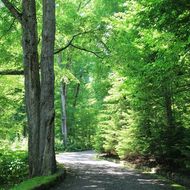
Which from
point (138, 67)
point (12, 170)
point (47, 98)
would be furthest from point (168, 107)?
point (12, 170)

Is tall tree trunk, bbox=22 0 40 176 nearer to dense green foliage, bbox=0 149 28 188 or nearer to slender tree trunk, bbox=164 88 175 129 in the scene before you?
dense green foliage, bbox=0 149 28 188

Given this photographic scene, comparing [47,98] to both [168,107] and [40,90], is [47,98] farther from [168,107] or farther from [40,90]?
[168,107]

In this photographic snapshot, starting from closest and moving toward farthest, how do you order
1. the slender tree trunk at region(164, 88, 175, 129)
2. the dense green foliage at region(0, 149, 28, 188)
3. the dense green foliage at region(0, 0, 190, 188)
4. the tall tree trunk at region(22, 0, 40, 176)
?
the dense green foliage at region(0, 0, 190, 188) → the tall tree trunk at region(22, 0, 40, 176) → the dense green foliage at region(0, 149, 28, 188) → the slender tree trunk at region(164, 88, 175, 129)

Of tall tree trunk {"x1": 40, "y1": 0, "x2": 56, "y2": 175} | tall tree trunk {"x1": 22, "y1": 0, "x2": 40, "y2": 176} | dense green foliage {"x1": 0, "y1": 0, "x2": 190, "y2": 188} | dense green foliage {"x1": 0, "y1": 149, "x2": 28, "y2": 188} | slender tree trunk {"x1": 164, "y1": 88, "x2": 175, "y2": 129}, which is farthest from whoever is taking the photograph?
slender tree trunk {"x1": 164, "y1": 88, "x2": 175, "y2": 129}

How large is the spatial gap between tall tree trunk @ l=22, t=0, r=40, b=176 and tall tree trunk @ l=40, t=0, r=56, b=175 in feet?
1.26

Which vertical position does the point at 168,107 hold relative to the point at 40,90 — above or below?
below

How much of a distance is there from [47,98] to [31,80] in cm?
106

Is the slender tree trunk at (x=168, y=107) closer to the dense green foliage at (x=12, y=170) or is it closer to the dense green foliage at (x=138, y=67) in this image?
the dense green foliage at (x=138, y=67)

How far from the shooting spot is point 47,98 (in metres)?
13.5

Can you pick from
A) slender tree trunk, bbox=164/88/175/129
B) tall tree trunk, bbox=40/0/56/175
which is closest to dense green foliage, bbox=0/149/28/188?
tall tree trunk, bbox=40/0/56/175

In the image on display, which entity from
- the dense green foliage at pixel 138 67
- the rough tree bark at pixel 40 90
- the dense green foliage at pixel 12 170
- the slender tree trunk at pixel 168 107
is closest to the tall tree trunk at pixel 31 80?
the rough tree bark at pixel 40 90

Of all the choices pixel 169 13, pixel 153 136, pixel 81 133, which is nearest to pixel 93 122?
pixel 81 133

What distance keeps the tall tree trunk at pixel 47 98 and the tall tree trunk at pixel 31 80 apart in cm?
38

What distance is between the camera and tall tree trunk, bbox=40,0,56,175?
13297mm
